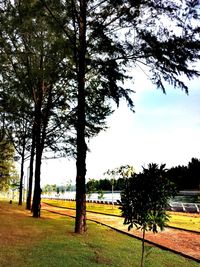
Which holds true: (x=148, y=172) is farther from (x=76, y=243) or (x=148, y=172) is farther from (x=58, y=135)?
(x=58, y=135)

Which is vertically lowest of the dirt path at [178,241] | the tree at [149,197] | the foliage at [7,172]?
the dirt path at [178,241]

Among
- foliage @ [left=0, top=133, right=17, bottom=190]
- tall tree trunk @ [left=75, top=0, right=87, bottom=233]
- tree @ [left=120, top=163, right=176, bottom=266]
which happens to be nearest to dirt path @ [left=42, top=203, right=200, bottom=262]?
tall tree trunk @ [left=75, top=0, right=87, bottom=233]

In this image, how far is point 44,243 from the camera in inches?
497

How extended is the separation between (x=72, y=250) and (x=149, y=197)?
11.9 feet

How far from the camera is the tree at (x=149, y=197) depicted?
9477 millimetres

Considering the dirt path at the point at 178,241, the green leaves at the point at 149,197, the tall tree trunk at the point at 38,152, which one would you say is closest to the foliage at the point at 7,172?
the tall tree trunk at the point at 38,152

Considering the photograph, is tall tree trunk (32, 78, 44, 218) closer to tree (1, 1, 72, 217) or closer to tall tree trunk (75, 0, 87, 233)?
tree (1, 1, 72, 217)

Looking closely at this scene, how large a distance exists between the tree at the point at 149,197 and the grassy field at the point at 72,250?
180 centimetres

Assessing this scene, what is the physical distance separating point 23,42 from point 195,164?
66.5m

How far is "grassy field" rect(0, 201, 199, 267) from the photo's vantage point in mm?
10234

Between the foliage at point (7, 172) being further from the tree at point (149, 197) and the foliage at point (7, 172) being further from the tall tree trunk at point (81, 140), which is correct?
the tree at point (149, 197)

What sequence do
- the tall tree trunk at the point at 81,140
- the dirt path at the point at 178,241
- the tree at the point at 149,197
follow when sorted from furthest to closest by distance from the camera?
the tall tree trunk at the point at 81,140 < the dirt path at the point at 178,241 < the tree at the point at 149,197

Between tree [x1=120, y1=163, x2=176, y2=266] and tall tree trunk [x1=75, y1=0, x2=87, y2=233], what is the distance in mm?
5980

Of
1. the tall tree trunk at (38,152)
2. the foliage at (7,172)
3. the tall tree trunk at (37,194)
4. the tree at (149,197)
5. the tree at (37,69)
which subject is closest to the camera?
the tree at (149,197)
